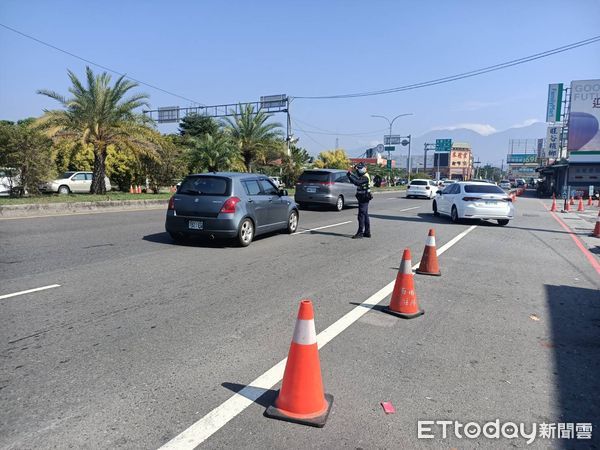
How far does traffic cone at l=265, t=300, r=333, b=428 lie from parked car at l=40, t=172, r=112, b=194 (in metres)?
25.2

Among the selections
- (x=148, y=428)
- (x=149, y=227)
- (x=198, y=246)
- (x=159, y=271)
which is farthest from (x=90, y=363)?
(x=149, y=227)

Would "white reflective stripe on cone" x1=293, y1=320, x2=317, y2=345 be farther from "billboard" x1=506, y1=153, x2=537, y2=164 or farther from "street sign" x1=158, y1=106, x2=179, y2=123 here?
"billboard" x1=506, y1=153, x2=537, y2=164

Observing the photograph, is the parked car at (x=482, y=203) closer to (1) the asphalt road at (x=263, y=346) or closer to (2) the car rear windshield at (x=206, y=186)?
(1) the asphalt road at (x=263, y=346)

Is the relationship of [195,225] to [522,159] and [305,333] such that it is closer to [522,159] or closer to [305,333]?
[305,333]

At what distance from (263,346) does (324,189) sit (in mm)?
14864

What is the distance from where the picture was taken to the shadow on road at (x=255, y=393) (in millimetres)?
3182

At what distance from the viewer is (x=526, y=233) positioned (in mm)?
13609

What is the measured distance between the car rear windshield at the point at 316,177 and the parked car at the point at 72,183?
13.3m

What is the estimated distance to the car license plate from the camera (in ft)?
29.3

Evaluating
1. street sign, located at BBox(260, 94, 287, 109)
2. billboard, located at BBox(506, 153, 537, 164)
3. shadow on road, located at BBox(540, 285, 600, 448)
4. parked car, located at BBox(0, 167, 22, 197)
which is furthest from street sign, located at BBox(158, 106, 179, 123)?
billboard, located at BBox(506, 153, 537, 164)

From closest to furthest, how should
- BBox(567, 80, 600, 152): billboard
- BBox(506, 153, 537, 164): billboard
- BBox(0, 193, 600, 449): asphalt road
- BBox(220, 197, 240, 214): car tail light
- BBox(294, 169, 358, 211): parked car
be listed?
BBox(0, 193, 600, 449): asphalt road < BBox(220, 197, 240, 214): car tail light < BBox(294, 169, 358, 211): parked car < BBox(567, 80, 600, 152): billboard < BBox(506, 153, 537, 164): billboard

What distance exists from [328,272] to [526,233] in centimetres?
908

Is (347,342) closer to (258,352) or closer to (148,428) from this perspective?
(258,352)

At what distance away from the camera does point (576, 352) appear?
430cm
